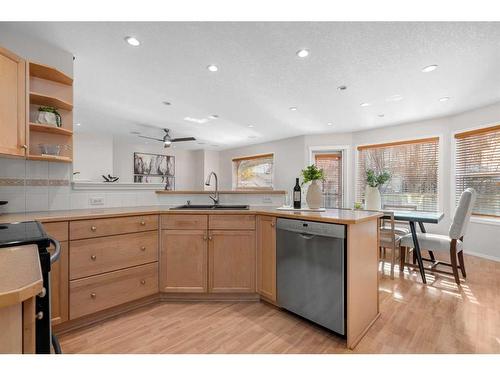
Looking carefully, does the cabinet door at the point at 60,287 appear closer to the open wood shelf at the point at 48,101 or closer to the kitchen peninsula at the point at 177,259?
the kitchen peninsula at the point at 177,259

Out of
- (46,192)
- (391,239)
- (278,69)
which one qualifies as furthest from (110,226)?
(391,239)

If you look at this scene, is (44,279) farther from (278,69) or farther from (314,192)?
(278,69)

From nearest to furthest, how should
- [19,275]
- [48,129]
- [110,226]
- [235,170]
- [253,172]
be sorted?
[19,275] → [110,226] → [48,129] → [253,172] → [235,170]

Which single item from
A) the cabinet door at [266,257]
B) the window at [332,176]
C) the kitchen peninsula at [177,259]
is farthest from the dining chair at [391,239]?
the window at [332,176]

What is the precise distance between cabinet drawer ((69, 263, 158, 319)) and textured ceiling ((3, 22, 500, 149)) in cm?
199

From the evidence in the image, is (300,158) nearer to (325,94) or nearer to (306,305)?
(325,94)

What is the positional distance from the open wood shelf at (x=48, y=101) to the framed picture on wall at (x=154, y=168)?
5190 millimetres

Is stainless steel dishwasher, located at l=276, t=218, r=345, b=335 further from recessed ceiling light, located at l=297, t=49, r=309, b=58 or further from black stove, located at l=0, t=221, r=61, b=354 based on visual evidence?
recessed ceiling light, located at l=297, t=49, r=309, b=58

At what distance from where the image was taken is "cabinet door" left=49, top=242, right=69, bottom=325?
1.57m

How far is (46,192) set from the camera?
202 cm

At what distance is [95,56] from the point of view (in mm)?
2199

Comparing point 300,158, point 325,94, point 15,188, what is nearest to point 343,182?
point 300,158

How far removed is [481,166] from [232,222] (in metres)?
4.23
